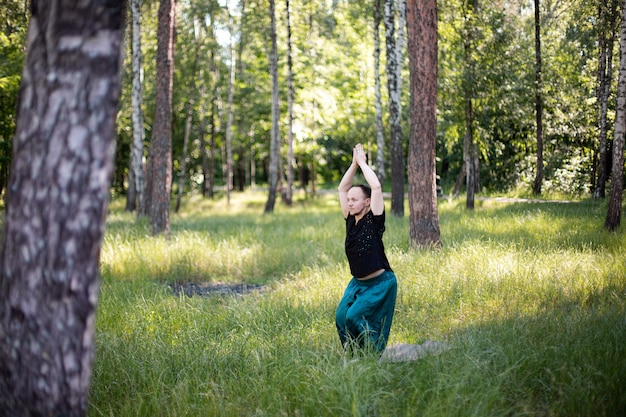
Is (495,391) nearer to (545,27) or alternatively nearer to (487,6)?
(487,6)

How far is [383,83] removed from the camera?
27.7 metres

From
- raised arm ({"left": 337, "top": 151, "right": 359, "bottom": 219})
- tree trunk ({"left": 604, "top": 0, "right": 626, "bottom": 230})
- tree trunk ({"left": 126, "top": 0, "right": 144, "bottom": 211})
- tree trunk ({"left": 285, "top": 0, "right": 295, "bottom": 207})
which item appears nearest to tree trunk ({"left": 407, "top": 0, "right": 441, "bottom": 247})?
tree trunk ({"left": 604, "top": 0, "right": 626, "bottom": 230})

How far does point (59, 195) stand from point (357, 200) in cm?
290

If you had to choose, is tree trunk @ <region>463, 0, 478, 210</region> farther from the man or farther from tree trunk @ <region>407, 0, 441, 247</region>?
the man

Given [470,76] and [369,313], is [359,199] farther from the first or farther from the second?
[470,76]

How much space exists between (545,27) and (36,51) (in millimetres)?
25170

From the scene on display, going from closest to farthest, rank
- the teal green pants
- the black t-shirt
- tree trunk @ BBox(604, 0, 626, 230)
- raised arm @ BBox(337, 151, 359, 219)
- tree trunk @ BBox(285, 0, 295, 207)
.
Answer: the teal green pants, the black t-shirt, raised arm @ BBox(337, 151, 359, 219), tree trunk @ BBox(604, 0, 626, 230), tree trunk @ BBox(285, 0, 295, 207)

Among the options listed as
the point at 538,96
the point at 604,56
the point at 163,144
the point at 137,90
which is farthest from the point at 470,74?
the point at 137,90

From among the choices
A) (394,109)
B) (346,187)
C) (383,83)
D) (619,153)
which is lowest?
(346,187)

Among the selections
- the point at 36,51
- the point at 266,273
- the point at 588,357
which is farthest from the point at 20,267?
the point at 266,273

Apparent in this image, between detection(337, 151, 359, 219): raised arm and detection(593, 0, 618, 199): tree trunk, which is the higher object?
detection(593, 0, 618, 199): tree trunk

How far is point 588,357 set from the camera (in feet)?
14.5

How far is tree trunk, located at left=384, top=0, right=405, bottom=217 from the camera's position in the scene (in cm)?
1572

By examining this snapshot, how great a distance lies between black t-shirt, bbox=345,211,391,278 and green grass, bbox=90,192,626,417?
2.67 ft
